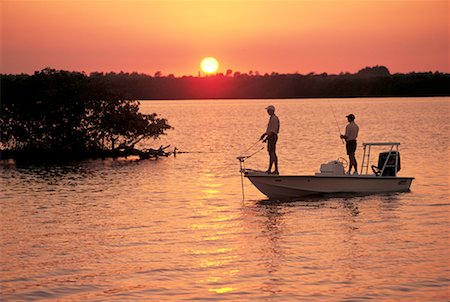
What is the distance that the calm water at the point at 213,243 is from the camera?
15258 mm

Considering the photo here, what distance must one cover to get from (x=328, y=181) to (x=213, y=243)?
26.6ft

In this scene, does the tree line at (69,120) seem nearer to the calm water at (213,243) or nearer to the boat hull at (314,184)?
the calm water at (213,243)

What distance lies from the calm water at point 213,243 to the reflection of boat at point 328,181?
0.54m

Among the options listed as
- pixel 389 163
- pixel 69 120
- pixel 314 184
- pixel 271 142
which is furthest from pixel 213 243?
pixel 69 120

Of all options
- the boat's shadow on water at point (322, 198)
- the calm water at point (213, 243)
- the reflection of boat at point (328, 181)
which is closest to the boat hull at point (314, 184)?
the reflection of boat at point (328, 181)

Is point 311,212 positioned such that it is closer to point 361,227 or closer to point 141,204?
point 361,227

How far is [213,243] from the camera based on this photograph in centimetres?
1966

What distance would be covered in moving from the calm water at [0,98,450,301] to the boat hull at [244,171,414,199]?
524 mm

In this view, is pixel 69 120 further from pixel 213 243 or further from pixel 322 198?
pixel 213 243

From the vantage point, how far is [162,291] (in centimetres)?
1503

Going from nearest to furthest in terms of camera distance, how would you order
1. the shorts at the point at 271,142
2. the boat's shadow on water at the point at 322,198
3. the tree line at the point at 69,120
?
the boat's shadow on water at the point at 322,198 < the shorts at the point at 271,142 < the tree line at the point at 69,120

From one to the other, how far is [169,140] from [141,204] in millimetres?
48678

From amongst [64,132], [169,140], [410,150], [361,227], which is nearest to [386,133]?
[169,140]

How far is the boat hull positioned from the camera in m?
26.7
